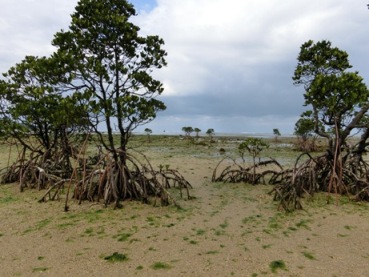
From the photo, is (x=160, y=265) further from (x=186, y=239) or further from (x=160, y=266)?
(x=186, y=239)

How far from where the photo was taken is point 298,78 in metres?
10.5

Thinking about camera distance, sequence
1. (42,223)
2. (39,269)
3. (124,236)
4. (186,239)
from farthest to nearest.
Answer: (42,223) → (124,236) → (186,239) → (39,269)

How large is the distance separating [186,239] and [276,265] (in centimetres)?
187

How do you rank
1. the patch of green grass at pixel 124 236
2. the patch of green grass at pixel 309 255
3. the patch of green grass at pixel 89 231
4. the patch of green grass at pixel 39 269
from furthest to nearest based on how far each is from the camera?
the patch of green grass at pixel 89 231
the patch of green grass at pixel 124 236
the patch of green grass at pixel 309 255
the patch of green grass at pixel 39 269

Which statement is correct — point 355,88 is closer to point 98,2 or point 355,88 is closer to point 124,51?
point 124,51

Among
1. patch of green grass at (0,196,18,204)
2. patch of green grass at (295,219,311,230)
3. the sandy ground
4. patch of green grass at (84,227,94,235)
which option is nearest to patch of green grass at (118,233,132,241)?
the sandy ground

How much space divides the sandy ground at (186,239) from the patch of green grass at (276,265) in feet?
0.05

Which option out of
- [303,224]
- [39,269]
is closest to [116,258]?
[39,269]

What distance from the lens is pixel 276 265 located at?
→ 5082mm

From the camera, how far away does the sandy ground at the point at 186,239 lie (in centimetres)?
503

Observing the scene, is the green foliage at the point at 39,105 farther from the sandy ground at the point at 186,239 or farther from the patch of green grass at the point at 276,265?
the patch of green grass at the point at 276,265

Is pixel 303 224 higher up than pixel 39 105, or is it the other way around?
pixel 39 105

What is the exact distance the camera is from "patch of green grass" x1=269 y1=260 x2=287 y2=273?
4.96 m

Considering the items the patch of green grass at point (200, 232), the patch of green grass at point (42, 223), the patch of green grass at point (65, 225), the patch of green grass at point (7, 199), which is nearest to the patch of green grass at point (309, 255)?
the patch of green grass at point (200, 232)
